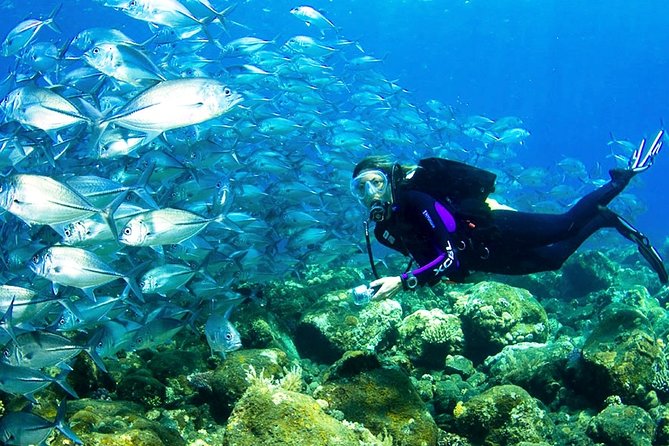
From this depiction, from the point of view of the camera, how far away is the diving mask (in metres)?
4.18

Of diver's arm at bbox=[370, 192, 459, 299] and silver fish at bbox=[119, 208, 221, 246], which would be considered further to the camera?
silver fish at bbox=[119, 208, 221, 246]

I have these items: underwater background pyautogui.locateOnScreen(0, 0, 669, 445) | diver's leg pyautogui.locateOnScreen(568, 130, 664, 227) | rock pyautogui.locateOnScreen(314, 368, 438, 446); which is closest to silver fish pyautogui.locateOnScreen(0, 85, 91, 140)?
underwater background pyautogui.locateOnScreen(0, 0, 669, 445)

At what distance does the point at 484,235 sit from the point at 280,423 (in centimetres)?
292

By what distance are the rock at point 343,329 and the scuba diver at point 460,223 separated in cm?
167

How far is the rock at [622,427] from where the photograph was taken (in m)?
3.79

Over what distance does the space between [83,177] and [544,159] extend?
341 ft

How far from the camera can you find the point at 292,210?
840 centimetres

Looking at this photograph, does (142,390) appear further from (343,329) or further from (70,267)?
(343,329)

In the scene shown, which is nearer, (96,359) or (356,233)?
(96,359)

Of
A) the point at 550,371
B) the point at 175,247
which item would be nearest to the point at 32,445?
the point at 175,247

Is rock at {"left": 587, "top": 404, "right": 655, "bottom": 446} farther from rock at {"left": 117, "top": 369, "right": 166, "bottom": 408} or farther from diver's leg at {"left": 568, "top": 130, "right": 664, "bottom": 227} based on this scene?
rock at {"left": 117, "top": 369, "right": 166, "bottom": 408}

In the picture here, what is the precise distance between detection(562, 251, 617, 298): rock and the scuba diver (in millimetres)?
5007

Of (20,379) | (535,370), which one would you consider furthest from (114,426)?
(535,370)

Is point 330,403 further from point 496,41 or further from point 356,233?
point 496,41
